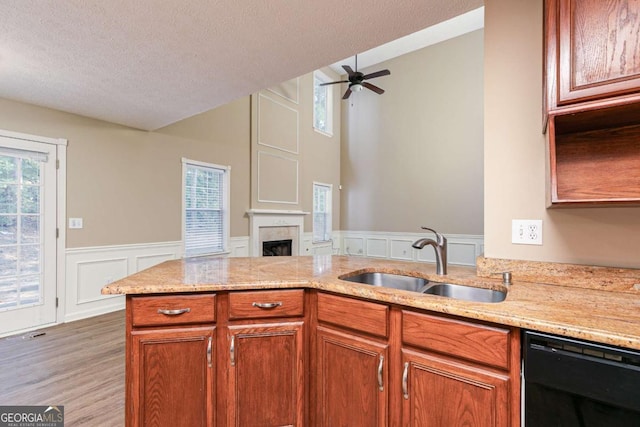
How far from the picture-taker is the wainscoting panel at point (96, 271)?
3.48m

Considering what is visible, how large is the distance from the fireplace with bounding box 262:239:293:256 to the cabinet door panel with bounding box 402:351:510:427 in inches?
177

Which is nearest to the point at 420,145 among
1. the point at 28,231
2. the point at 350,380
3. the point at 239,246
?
the point at 239,246

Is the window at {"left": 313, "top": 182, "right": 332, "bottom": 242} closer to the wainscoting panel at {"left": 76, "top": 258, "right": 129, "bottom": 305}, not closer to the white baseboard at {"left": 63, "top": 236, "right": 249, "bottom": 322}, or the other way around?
the white baseboard at {"left": 63, "top": 236, "right": 249, "bottom": 322}

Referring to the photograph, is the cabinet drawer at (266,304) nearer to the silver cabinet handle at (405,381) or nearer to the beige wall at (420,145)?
the silver cabinet handle at (405,381)

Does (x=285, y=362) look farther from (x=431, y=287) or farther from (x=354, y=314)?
(x=431, y=287)

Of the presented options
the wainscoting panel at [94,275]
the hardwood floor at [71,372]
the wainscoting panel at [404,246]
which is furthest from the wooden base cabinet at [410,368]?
the wainscoting panel at [404,246]

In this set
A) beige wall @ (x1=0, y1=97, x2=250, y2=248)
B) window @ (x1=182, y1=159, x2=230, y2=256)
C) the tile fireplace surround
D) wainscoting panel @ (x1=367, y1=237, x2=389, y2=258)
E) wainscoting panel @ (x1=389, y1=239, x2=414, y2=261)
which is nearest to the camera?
beige wall @ (x1=0, y1=97, x2=250, y2=248)

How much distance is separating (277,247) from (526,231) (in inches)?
185

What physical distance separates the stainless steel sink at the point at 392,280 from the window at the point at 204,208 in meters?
3.41

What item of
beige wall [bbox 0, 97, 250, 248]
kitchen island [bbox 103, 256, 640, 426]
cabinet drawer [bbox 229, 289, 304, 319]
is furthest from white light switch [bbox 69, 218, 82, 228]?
cabinet drawer [bbox 229, 289, 304, 319]

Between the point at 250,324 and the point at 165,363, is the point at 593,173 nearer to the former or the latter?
the point at 250,324

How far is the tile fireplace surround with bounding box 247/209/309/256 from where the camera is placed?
531cm

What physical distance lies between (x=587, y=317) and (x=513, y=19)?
1.46m

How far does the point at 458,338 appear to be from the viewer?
1.12 metres
